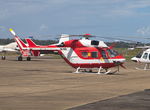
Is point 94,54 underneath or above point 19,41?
above

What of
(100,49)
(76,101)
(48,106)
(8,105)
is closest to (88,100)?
(76,101)

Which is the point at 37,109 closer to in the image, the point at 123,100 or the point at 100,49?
the point at 123,100

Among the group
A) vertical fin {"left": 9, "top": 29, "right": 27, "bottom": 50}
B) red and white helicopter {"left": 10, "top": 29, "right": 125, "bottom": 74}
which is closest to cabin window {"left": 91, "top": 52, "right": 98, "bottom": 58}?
red and white helicopter {"left": 10, "top": 29, "right": 125, "bottom": 74}

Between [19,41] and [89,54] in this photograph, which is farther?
[19,41]

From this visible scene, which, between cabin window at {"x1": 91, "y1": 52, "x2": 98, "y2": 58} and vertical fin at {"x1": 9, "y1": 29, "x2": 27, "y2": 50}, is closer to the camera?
cabin window at {"x1": 91, "y1": 52, "x2": 98, "y2": 58}

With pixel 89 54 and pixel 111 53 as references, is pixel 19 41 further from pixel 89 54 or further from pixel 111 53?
pixel 111 53

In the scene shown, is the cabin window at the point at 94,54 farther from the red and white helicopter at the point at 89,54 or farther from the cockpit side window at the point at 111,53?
the cockpit side window at the point at 111,53

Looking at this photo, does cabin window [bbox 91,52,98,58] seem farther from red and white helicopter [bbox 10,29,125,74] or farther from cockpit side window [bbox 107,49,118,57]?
cockpit side window [bbox 107,49,118,57]

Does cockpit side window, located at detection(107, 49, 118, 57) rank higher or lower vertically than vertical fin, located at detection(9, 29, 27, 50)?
higher

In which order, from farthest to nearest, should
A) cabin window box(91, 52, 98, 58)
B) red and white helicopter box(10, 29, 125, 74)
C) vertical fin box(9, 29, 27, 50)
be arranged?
1. vertical fin box(9, 29, 27, 50)
2. cabin window box(91, 52, 98, 58)
3. red and white helicopter box(10, 29, 125, 74)

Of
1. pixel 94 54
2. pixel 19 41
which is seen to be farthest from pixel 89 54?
pixel 19 41

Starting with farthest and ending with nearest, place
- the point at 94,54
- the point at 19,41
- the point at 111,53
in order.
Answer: the point at 19,41 < the point at 94,54 < the point at 111,53

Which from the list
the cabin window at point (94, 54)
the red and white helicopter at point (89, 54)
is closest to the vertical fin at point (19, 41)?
the red and white helicopter at point (89, 54)

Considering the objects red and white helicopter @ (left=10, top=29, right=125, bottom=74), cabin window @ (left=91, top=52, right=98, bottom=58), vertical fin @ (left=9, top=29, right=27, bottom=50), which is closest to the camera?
red and white helicopter @ (left=10, top=29, right=125, bottom=74)
